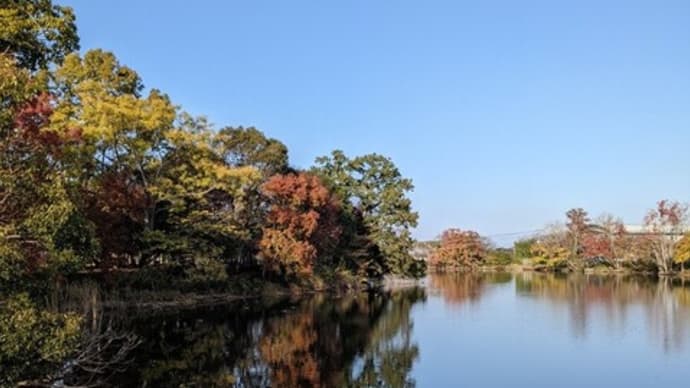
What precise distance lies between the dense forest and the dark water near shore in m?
2.92

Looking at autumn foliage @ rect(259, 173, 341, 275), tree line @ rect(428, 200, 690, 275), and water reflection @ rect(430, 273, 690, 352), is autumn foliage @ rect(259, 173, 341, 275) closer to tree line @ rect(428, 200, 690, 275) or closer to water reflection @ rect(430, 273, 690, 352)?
water reflection @ rect(430, 273, 690, 352)

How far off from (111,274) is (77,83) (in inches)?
255

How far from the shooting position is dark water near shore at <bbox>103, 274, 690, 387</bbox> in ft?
35.0

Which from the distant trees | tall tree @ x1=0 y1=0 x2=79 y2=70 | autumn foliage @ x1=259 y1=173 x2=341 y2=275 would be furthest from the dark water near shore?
the distant trees

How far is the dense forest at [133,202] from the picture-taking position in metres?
6.06

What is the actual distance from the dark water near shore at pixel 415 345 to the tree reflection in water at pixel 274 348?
0.08 feet

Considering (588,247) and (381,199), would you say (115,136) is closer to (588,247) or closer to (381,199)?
(381,199)

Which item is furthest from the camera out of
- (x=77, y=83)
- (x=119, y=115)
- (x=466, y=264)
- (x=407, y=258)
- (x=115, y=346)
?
(x=466, y=264)

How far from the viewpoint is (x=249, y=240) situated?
26000 mm

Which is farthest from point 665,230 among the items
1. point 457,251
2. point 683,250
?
point 457,251

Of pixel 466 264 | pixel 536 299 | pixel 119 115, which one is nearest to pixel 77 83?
pixel 119 115

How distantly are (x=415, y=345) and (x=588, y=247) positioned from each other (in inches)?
1675

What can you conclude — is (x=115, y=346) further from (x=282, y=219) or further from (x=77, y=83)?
(x=282, y=219)

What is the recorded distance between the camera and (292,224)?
26.3m
